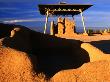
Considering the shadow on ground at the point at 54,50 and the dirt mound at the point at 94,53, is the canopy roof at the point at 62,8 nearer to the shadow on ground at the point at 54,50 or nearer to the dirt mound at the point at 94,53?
the shadow on ground at the point at 54,50

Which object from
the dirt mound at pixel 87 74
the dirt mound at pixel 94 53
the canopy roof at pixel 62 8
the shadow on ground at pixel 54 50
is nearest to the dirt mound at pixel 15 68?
the dirt mound at pixel 87 74

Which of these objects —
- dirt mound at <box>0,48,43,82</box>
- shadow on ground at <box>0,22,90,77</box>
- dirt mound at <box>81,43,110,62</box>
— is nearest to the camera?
dirt mound at <box>0,48,43,82</box>

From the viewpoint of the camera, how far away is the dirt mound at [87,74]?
6605 mm

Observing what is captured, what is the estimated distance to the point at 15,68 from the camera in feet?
Result: 22.2

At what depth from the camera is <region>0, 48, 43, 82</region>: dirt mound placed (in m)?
6.60

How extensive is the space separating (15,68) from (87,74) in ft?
4.56

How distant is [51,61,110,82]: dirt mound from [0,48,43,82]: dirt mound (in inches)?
18.6

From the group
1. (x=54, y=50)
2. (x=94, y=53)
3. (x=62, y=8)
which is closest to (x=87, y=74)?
(x=94, y=53)

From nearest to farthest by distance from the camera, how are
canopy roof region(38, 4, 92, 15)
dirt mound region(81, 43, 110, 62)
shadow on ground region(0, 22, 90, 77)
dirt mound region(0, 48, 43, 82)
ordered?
dirt mound region(0, 48, 43, 82)
dirt mound region(81, 43, 110, 62)
shadow on ground region(0, 22, 90, 77)
canopy roof region(38, 4, 92, 15)

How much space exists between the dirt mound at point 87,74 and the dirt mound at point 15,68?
47 centimetres

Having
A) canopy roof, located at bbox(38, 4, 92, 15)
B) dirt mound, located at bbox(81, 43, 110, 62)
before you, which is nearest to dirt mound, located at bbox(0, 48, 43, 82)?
dirt mound, located at bbox(81, 43, 110, 62)

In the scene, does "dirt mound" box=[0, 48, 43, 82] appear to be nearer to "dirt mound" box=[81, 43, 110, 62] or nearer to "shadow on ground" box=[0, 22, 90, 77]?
"dirt mound" box=[81, 43, 110, 62]

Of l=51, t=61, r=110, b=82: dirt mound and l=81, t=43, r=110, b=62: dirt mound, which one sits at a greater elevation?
l=51, t=61, r=110, b=82: dirt mound

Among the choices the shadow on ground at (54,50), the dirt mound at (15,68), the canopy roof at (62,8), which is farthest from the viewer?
the canopy roof at (62,8)
